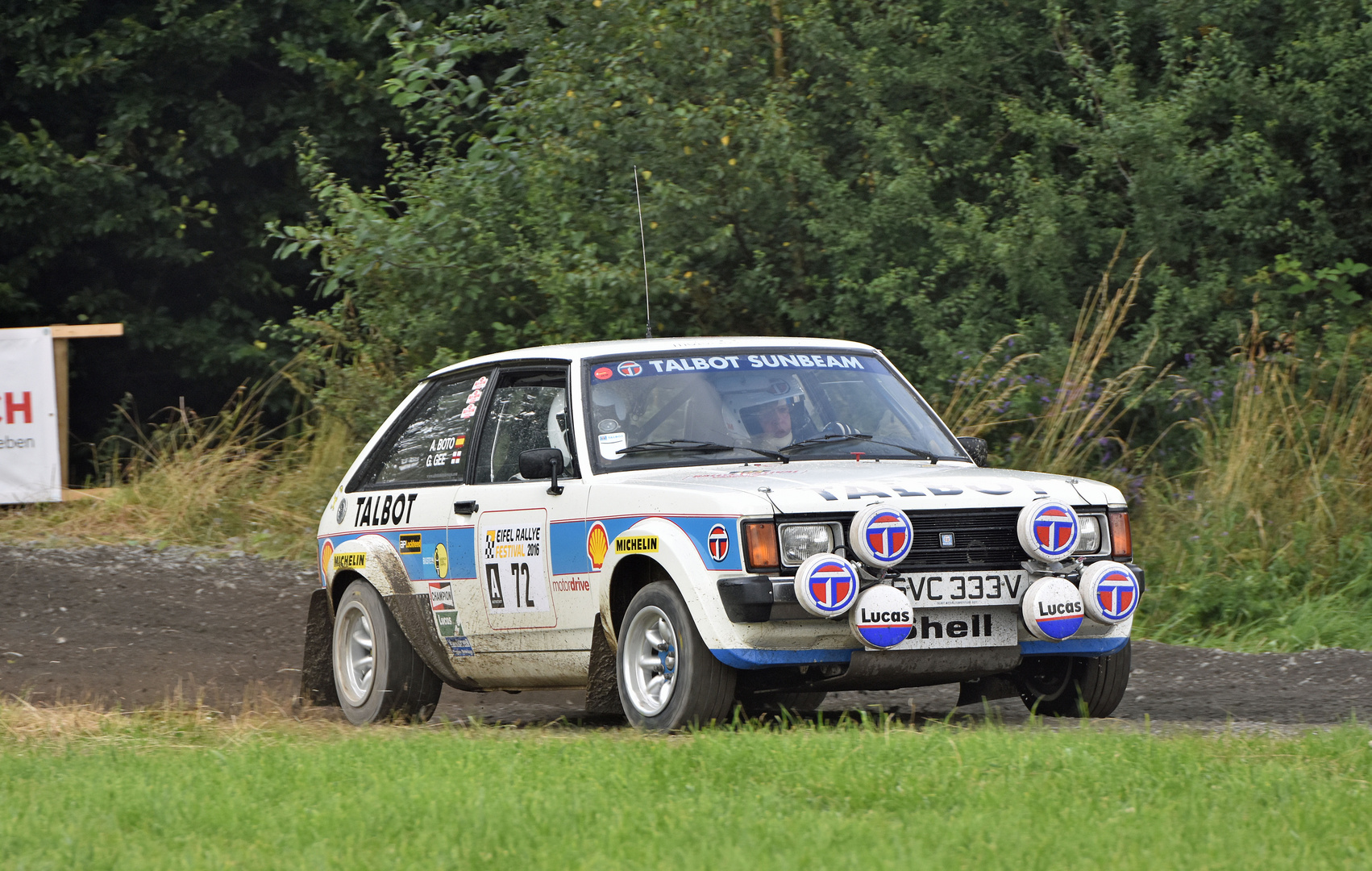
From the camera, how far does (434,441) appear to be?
830 centimetres

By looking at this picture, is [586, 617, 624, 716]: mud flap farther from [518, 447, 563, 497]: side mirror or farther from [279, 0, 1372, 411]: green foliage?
[279, 0, 1372, 411]: green foliage

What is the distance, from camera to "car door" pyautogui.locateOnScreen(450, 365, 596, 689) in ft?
23.8

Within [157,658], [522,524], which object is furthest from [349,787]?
[157,658]

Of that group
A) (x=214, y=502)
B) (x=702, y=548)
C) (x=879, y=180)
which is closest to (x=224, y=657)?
(x=214, y=502)

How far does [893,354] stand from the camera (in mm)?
13922

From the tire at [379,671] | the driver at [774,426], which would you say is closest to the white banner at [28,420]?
the tire at [379,671]

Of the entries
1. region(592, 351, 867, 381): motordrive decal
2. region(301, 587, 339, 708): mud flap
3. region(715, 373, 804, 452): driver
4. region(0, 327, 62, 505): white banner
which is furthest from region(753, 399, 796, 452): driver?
region(0, 327, 62, 505): white banner

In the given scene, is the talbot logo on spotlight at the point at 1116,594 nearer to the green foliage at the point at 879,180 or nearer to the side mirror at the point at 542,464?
the side mirror at the point at 542,464

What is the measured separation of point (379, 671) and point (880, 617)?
282 cm

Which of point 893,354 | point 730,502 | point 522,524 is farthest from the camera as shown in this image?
point 893,354

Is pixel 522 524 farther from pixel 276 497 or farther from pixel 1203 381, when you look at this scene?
pixel 276 497

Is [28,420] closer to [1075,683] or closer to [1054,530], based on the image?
[1075,683]

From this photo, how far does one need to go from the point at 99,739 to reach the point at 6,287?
52.2ft

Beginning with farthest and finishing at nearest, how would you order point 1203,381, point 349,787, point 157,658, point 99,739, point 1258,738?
point 1203,381, point 157,658, point 99,739, point 1258,738, point 349,787
